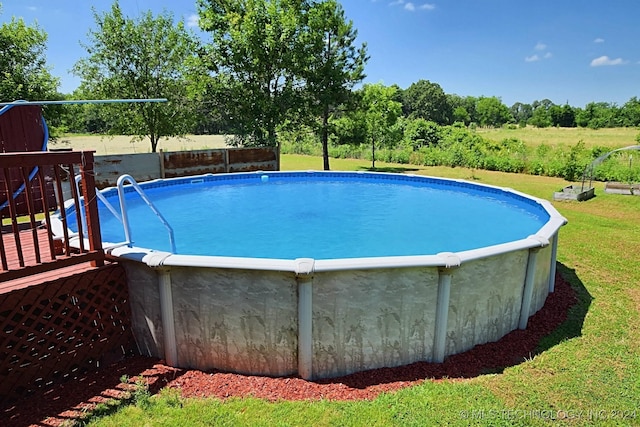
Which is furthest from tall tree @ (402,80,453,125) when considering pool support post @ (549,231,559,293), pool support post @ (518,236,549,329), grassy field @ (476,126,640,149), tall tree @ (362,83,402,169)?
pool support post @ (518,236,549,329)

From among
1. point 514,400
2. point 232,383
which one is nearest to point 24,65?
→ point 232,383

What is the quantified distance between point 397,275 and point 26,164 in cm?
368

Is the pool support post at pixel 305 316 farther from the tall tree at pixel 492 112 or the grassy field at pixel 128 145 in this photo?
the tall tree at pixel 492 112

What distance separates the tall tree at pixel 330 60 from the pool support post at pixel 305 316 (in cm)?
1610

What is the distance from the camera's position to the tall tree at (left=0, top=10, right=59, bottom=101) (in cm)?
1571

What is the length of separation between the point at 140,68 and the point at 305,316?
18376 mm

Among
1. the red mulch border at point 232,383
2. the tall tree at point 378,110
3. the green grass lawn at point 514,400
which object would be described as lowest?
the red mulch border at point 232,383

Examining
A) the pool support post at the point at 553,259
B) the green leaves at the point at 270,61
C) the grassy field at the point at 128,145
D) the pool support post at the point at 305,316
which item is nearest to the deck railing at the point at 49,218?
the pool support post at the point at 305,316

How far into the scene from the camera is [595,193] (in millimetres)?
15078

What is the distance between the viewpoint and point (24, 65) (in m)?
16.7

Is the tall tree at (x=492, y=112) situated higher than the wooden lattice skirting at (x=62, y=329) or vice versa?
the tall tree at (x=492, y=112)

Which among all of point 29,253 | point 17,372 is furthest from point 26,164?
point 17,372

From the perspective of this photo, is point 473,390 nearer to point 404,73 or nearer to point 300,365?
point 300,365

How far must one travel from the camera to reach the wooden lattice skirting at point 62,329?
12.0 feet
